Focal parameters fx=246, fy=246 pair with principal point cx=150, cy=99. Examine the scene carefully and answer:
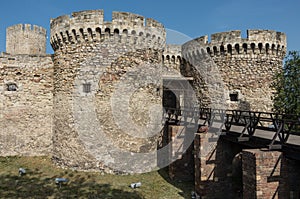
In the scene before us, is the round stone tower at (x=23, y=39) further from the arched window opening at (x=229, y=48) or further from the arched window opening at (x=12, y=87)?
the arched window opening at (x=229, y=48)

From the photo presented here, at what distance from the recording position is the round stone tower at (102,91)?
11.3m

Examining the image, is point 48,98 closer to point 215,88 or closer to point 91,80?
point 91,80

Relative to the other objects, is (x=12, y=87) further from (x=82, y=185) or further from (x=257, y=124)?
(x=257, y=124)

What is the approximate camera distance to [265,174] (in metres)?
6.73

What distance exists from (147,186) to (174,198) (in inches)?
54.9

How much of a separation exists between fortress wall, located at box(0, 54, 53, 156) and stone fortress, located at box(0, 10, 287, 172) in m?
0.05

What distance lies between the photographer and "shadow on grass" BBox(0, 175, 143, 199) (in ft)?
29.4

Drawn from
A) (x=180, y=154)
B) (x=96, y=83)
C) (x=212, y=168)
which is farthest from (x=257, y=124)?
(x=96, y=83)

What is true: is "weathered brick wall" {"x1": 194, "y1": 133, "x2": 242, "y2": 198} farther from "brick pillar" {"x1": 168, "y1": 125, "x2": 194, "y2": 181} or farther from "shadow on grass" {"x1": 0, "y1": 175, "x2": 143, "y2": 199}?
"shadow on grass" {"x1": 0, "y1": 175, "x2": 143, "y2": 199}

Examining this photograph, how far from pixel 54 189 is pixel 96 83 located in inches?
188

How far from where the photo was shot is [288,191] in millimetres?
6961

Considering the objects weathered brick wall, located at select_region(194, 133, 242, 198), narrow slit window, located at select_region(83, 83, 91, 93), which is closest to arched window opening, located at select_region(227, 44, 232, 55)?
weathered brick wall, located at select_region(194, 133, 242, 198)

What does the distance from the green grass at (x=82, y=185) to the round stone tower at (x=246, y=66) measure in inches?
276

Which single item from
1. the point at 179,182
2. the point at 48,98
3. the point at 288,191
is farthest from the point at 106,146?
the point at 288,191
